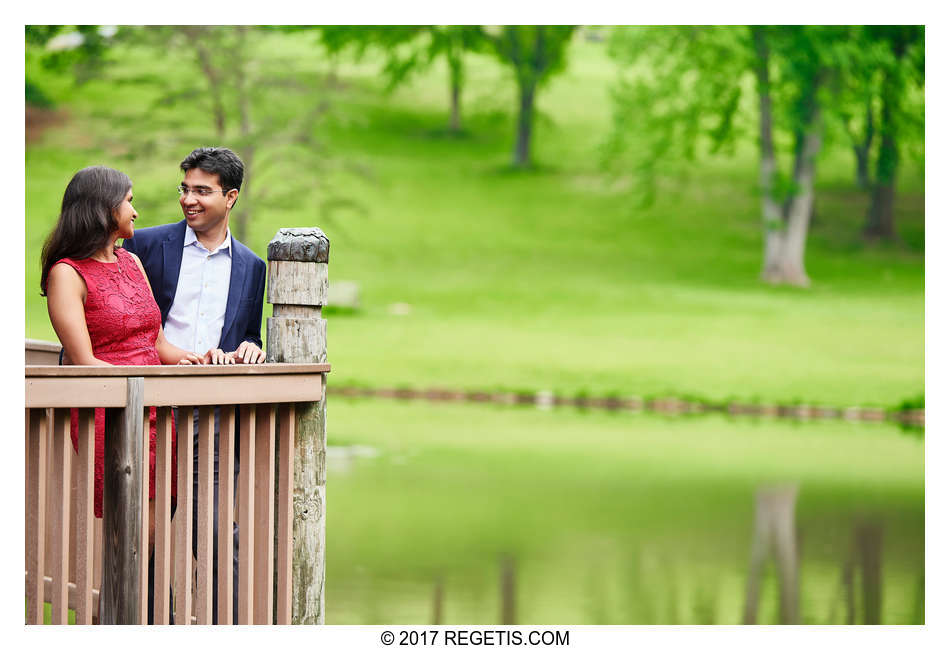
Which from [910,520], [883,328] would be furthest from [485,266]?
[910,520]

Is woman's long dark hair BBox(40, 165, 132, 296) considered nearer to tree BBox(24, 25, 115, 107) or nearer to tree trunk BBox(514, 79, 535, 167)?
tree BBox(24, 25, 115, 107)

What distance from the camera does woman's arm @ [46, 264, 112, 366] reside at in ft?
10.1

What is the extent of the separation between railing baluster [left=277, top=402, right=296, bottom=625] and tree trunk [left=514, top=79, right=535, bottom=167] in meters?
29.9

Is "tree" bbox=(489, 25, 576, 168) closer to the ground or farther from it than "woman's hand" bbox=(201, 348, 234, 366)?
farther from it

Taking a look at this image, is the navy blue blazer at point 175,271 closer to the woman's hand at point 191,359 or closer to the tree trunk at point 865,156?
the woman's hand at point 191,359

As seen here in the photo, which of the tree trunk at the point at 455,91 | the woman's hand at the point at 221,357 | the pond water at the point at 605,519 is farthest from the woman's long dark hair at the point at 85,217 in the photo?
the tree trunk at the point at 455,91

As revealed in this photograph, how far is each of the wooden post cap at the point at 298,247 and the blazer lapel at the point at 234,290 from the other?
0.21 meters

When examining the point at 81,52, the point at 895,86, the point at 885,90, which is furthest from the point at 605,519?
the point at 885,90

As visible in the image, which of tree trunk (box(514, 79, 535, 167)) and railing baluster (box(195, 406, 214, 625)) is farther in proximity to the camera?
tree trunk (box(514, 79, 535, 167))

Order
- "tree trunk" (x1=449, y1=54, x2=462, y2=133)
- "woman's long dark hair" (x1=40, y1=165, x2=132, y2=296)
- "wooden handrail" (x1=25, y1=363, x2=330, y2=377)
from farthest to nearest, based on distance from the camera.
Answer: "tree trunk" (x1=449, y1=54, x2=462, y2=133) < "woman's long dark hair" (x1=40, y1=165, x2=132, y2=296) < "wooden handrail" (x1=25, y1=363, x2=330, y2=377)

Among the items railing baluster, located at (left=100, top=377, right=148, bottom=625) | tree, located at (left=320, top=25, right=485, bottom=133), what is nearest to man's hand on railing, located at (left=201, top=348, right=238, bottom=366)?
railing baluster, located at (left=100, top=377, right=148, bottom=625)

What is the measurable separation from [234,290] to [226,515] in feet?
2.43

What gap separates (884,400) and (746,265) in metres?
11.7
